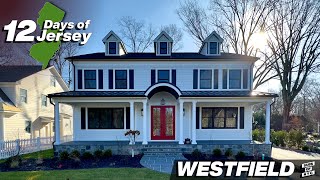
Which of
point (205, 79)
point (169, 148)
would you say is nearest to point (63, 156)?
point (169, 148)

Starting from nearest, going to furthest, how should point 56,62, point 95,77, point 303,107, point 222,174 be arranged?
point 222,174 → point 95,77 → point 56,62 → point 303,107

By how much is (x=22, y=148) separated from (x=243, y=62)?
15161 mm

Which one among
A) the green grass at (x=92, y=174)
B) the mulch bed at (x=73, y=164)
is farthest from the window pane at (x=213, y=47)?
the green grass at (x=92, y=174)

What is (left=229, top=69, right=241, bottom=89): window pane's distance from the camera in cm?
1348

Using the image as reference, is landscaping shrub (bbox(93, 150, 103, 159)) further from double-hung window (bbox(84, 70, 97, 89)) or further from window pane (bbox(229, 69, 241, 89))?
window pane (bbox(229, 69, 241, 89))

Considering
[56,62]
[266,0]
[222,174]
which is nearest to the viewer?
[222,174]

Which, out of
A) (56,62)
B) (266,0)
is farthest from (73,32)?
(266,0)

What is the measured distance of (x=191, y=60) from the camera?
1328 cm

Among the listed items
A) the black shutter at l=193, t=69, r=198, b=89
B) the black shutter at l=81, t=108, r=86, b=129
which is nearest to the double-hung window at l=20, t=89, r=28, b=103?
the black shutter at l=81, t=108, r=86, b=129

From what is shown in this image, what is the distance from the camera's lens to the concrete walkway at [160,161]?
864 centimetres

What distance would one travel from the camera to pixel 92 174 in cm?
771

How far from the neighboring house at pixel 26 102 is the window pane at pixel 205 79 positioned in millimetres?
13660

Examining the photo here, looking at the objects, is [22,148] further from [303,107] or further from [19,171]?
[303,107]

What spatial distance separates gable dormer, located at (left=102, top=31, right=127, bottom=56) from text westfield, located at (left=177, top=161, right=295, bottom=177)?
29.8 feet
